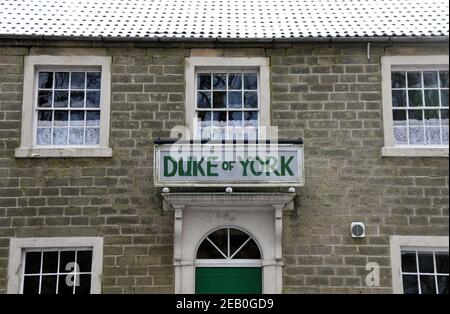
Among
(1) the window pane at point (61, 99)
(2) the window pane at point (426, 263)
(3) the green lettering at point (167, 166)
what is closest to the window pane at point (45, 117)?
(1) the window pane at point (61, 99)

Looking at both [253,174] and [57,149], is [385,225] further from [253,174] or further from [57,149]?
[57,149]

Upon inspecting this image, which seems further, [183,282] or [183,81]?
[183,81]

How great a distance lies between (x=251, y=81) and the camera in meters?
10.8

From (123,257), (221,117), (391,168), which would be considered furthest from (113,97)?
(391,168)

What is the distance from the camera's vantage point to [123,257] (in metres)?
9.98

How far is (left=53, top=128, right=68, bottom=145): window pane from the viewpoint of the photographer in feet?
34.4

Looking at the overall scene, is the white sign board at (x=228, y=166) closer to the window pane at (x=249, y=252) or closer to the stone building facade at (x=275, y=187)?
the stone building facade at (x=275, y=187)

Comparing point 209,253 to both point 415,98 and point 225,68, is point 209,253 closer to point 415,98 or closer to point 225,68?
point 225,68

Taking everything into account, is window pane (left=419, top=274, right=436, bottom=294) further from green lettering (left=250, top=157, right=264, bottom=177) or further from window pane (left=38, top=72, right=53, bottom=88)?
window pane (left=38, top=72, right=53, bottom=88)

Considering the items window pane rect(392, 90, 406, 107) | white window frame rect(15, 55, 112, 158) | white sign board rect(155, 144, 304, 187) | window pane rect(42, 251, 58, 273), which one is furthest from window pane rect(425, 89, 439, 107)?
window pane rect(42, 251, 58, 273)

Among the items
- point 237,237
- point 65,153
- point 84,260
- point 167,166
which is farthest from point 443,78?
point 84,260

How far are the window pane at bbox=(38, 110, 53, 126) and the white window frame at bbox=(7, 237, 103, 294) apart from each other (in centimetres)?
199
